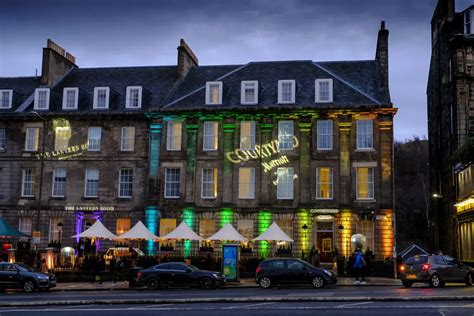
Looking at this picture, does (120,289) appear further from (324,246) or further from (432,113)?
(432,113)

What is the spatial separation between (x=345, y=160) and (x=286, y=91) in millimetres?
6180

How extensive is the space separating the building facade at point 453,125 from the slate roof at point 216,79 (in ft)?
17.1

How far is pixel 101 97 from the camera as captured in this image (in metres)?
45.3

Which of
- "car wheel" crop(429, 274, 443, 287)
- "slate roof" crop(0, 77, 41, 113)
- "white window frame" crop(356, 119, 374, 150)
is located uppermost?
"slate roof" crop(0, 77, 41, 113)

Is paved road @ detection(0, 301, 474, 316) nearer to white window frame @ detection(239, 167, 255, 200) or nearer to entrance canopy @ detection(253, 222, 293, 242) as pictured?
entrance canopy @ detection(253, 222, 293, 242)

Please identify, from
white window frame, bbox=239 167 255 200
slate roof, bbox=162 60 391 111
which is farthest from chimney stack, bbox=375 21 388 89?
white window frame, bbox=239 167 255 200

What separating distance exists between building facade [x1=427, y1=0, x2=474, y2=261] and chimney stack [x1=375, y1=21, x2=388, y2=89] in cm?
433

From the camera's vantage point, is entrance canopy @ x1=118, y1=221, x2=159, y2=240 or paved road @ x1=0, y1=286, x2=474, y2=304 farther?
entrance canopy @ x1=118, y1=221, x2=159, y2=240

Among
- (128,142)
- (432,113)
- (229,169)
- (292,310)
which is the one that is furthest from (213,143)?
(292,310)

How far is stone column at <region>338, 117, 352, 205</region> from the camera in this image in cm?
4025

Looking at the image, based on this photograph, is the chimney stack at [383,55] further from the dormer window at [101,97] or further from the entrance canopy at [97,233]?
the entrance canopy at [97,233]

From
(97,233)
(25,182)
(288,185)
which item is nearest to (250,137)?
(288,185)

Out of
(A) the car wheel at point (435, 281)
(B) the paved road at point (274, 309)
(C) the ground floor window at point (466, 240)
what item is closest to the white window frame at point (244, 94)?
(C) the ground floor window at point (466, 240)

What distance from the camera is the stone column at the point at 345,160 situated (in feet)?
132
